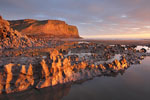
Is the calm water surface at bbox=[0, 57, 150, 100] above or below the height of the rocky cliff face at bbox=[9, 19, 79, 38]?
below

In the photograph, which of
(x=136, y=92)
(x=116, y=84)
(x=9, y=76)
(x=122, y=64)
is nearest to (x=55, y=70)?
(x=9, y=76)

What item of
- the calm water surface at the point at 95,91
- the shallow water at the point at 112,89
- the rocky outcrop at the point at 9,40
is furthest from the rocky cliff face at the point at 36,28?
the shallow water at the point at 112,89

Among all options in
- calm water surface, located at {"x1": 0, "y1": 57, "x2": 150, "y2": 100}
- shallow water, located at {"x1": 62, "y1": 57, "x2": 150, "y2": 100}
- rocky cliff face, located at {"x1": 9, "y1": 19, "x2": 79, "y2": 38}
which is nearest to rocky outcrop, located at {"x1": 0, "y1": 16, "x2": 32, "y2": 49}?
calm water surface, located at {"x1": 0, "y1": 57, "x2": 150, "y2": 100}

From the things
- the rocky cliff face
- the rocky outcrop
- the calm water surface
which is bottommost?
the calm water surface

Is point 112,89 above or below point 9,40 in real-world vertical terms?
below

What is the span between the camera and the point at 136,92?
4422 mm

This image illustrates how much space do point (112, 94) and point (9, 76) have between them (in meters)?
4.90

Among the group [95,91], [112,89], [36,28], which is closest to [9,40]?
[95,91]

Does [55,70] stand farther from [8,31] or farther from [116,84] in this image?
[8,31]

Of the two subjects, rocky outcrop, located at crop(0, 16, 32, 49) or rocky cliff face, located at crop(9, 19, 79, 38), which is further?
rocky cliff face, located at crop(9, 19, 79, 38)

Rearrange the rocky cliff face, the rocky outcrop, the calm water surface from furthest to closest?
the rocky cliff face, the rocky outcrop, the calm water surface

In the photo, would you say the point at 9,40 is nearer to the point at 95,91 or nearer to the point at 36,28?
the point at 95,91

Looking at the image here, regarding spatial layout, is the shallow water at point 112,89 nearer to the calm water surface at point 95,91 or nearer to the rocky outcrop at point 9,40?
the calm water surface at point 95,91

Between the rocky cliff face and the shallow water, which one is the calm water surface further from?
the rocky cliff face
